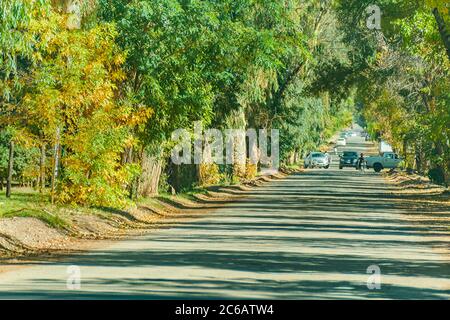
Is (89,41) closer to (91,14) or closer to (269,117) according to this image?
(91,14)

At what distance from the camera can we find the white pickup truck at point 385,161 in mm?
102688

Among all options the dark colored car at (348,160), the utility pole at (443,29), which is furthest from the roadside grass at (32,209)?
the dark colored car at (348,160)

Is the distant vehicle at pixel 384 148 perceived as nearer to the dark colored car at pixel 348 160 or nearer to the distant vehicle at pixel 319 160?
the dark colored car at pixel 348 160

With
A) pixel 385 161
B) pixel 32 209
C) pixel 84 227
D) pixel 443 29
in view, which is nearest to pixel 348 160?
pixel 385 161

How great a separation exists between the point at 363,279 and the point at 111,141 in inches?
593

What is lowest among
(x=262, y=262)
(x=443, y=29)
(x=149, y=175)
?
(x=262, y=262)

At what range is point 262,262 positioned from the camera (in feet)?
69.0

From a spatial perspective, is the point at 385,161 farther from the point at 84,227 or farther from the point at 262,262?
the point at 262,262

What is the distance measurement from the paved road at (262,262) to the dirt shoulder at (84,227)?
90 cm

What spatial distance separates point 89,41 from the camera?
104 ft

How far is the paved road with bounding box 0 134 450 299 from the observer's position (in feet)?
53.6

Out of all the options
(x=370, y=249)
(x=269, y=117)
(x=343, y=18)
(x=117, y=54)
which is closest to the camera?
(x=370, y=249)

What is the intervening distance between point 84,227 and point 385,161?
76676mm
